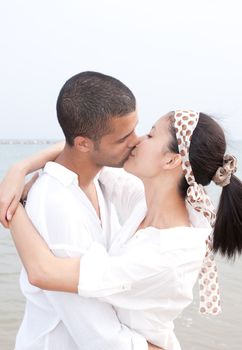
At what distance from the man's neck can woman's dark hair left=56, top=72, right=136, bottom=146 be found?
70 millimetres

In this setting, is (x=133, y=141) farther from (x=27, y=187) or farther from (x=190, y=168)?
(x=27, y=187)

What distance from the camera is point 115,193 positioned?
103 inches

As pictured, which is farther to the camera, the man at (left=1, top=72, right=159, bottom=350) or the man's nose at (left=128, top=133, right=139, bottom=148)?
the man's nose at (left=128, top=133, right=139, bottom=148)

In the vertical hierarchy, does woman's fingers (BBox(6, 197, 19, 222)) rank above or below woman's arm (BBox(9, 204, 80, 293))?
above

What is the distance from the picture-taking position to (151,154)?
2.26 meters

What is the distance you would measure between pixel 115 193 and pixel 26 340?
0.74m

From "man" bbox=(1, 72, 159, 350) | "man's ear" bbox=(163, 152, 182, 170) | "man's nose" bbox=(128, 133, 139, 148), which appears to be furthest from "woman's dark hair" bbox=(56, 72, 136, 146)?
"man's ear" bbox=(163, 152, 182, 170)

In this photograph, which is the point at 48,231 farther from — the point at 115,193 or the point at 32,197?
the point at 115,193

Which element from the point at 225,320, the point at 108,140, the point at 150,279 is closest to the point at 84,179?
the point at 108,140

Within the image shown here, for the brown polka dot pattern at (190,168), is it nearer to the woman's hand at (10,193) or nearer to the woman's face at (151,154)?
the woman's face at (151,154)

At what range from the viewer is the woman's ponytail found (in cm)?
233

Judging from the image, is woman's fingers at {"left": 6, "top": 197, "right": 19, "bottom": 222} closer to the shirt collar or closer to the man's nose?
the shirt collar

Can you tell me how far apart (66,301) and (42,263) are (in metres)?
0.15

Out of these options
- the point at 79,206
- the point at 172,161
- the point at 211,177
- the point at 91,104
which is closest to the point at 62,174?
the point at 79,206
